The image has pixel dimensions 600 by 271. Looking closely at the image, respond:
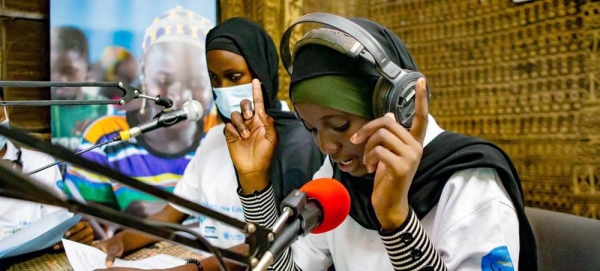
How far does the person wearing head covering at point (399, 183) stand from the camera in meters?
0.71

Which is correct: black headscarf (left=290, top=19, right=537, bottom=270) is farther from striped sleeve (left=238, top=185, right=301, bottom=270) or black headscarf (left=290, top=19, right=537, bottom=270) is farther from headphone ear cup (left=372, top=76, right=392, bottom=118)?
striped sleeve (left=238, top=185, right=301, bottom=270)

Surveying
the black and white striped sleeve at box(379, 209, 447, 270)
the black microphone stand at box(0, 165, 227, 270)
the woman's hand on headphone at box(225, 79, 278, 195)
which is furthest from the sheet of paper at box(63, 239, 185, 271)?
the black microphone stand at box(0, 165, 227, 270)

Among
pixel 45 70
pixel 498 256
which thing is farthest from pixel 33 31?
pixel 498 256

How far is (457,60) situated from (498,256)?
108cm

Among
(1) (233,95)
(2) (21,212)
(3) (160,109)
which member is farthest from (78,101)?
(3) (160,109)

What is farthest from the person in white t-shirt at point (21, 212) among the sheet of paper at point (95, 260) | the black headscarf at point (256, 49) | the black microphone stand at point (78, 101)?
the black microphone stand at point (78, 101)

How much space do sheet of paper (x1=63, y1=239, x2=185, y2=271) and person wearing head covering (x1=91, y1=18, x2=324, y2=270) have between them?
132mm

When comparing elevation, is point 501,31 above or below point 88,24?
above

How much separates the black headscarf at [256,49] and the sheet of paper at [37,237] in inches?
24.1

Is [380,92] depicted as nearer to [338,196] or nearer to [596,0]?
[338,196]

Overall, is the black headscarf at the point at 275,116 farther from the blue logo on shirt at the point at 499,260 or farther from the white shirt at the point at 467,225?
the blue logo on shirt at the point at 499,260

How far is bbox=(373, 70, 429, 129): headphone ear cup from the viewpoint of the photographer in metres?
0.81

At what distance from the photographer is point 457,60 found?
170 cm

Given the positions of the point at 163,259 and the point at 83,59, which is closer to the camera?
the point at 163,259
